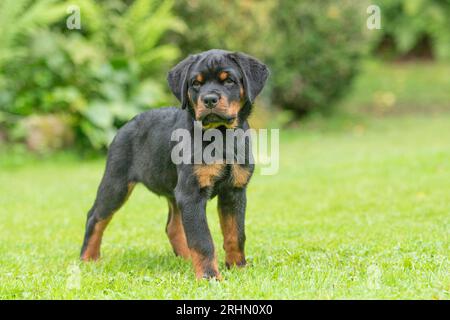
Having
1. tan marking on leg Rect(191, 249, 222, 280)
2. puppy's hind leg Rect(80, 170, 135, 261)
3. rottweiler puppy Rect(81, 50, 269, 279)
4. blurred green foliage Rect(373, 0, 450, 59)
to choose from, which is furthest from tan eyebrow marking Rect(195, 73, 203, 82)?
blurred green foliage Rect(373, 0, 450, 59)

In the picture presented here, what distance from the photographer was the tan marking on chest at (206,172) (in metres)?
5.64

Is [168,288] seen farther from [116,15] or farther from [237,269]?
[116,15]

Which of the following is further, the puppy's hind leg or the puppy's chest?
the puppy's hind leg

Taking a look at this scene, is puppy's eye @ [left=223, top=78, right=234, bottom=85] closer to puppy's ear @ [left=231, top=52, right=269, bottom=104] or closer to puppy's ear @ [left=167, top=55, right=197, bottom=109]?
puppy's ear @ [left=231, top=52, right=269, bottom=104]

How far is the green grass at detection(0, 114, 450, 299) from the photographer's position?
17.0 ft

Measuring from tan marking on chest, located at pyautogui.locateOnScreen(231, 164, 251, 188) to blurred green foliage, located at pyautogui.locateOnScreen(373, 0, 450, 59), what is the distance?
19.3 meters

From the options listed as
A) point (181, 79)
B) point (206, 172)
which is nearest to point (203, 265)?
point (206, 172)

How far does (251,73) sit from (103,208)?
1930 mm

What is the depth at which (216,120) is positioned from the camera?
5586mm

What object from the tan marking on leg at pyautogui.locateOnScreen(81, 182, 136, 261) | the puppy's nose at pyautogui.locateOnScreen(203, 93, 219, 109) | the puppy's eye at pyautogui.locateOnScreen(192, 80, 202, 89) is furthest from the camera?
the tan marking on leg at pyautogui.locateOnScreen(81, 182, 136, 261)

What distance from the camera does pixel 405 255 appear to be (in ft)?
20.0

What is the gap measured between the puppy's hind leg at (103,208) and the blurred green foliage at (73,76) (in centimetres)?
740

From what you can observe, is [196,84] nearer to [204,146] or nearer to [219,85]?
[219,85]

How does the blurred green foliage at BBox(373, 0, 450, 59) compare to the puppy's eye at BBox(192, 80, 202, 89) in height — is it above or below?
above
